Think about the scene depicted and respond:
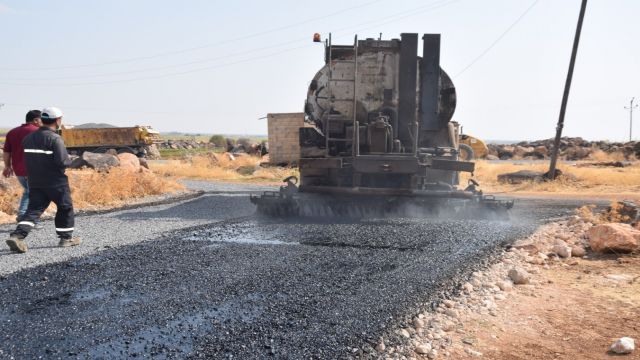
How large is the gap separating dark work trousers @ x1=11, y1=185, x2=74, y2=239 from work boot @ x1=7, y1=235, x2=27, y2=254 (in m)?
0.08

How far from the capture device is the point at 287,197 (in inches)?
404

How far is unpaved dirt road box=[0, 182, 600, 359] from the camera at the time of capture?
398 centimetres

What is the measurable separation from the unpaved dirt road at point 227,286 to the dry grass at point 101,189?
7.80ft

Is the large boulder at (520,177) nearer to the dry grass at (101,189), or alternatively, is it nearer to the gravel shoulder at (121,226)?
the gravel shoulder at (121,226)

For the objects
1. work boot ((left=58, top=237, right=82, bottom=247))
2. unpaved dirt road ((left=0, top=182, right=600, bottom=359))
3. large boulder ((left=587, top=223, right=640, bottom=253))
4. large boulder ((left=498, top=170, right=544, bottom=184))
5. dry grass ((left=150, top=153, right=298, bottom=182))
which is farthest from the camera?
dry grass ((left=150, top=153, right=298, bottom=182))

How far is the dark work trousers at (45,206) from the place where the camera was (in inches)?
269

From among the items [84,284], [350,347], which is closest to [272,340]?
[350,347]

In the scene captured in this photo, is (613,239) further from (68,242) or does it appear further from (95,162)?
(95,162)

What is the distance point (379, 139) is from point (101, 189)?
6.51 m

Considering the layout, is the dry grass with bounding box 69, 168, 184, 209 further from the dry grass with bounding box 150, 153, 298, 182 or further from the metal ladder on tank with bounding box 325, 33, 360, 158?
the dry grass with bounding box 150, 153, 298, 182

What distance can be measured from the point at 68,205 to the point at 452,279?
4763 millimetres

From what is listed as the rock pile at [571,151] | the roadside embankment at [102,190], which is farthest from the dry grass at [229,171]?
the rock pile at [571,151]

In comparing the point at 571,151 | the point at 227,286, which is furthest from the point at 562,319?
the point at 571,151

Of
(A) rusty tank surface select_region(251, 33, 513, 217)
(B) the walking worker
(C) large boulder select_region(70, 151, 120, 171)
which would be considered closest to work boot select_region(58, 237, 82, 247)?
(B) the walking worker
